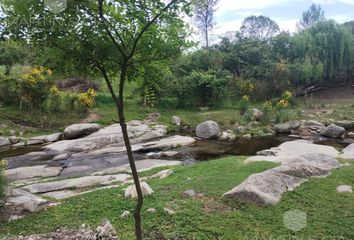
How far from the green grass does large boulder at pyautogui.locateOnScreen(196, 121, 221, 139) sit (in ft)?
27.8

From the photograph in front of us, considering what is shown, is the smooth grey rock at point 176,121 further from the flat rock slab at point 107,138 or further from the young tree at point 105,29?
the young tree at point 105,29

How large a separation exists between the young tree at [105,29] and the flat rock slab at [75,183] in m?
4.91

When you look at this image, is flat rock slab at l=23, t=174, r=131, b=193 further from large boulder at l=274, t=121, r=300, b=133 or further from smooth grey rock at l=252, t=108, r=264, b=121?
smooth grey rock at l=252, t=108, r=264, b=121

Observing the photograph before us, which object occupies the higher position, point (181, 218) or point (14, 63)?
point (14, 63)

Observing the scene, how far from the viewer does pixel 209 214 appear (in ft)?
16.5

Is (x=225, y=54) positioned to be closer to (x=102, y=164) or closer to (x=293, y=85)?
(x=293, y=85)

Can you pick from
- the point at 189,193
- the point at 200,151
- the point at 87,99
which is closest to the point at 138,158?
the point at 200,151

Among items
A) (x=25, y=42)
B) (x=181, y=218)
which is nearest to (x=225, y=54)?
(x=181, y=218)

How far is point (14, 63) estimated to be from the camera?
21328 millimetres

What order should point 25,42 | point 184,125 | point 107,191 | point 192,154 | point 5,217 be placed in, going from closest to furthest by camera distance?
point 25,42 → point 5,217 → point 107,191 → point 192,154 → point 184,125

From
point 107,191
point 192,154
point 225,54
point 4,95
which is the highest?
point 225,54

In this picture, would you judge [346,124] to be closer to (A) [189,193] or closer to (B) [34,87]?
(A) [189,193]

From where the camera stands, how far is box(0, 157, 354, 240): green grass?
453 centimetres

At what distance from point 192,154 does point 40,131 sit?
8.57 meters
